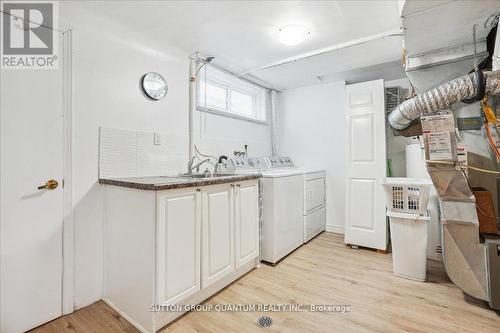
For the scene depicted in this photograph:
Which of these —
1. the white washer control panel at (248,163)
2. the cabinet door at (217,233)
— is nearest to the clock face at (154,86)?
the white washer control panel at (248,163)

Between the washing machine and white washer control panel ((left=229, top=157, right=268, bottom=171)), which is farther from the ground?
white washer control panel ((left=229, top=157, right=268, bottom=171))

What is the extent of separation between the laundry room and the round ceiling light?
13 millimetres

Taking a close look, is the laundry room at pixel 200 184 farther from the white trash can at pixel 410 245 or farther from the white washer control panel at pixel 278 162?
the white washer control panel at pixel 278 162

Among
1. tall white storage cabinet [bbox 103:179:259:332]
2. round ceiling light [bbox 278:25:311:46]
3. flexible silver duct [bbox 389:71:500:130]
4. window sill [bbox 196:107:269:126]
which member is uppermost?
round ceiling light [bbox 278:25:311:46]

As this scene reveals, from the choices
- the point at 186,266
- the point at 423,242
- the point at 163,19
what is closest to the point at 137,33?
the point at 163,19

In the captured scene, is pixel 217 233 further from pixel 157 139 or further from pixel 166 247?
pixel 157 139

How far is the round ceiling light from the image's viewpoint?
6.95ft

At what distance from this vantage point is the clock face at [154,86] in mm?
2229

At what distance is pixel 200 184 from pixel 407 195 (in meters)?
1.99

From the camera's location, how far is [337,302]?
1.85 metres

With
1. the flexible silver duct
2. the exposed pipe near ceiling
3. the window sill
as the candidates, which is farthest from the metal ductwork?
the window sill

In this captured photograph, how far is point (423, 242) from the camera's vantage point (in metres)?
2.19

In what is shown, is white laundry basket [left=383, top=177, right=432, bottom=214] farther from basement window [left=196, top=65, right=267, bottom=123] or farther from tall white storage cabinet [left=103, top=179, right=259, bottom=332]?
basement window [left=196, top=65, right=267, bottom=123]

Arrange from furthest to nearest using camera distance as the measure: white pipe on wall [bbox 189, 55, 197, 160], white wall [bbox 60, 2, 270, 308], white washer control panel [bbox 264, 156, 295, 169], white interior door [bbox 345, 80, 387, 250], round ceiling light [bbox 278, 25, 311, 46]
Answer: white washer control panel [bbox 264, 156, 295, 169]
white interior door [bbox 345, 80, 387, 250]
white pipe on wall [bbox 189, 55, 197, 160]
round ceiling light [bbox 278, 25, 311, 46]
white wall [bbox 60, 2, 270, 308]
